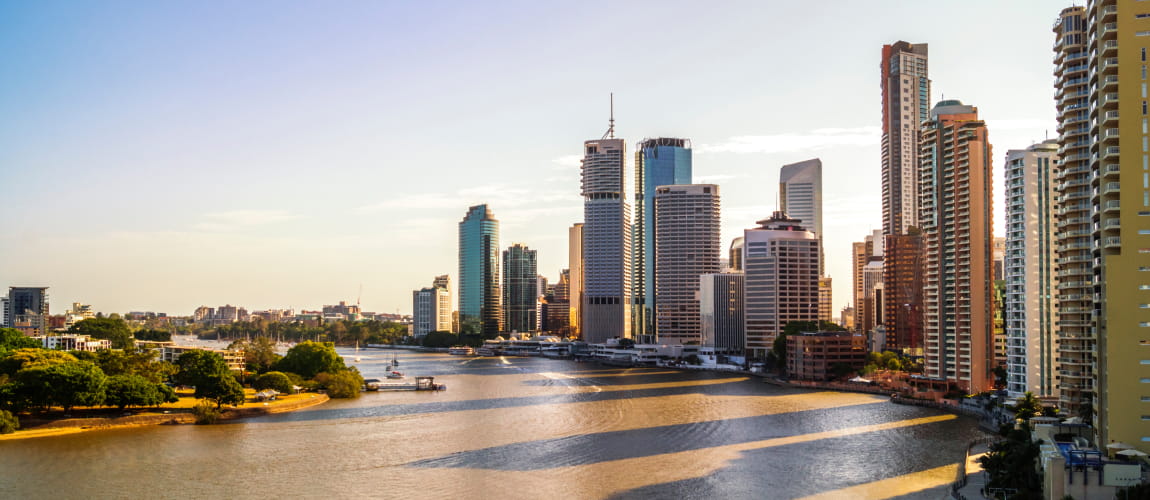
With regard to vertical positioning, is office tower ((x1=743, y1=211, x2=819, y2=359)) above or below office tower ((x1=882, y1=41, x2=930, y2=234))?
below

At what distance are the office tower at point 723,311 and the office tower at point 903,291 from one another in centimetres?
2232

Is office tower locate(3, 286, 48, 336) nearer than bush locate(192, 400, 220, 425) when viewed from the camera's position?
No

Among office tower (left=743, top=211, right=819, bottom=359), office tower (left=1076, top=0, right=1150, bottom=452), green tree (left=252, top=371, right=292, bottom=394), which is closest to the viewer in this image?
office tower (left=1076, top=0, right=1150, bottom=452)

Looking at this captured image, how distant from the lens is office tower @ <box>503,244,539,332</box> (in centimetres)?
18175

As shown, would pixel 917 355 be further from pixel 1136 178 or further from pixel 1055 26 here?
pixel 1136 178

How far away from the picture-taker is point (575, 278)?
18300 centimetres

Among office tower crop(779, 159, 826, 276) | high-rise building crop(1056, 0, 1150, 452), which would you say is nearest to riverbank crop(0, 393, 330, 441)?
high-rise building crop(1056, 0, 1150, 452)

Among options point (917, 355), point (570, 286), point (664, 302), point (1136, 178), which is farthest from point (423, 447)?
point (570, 286)

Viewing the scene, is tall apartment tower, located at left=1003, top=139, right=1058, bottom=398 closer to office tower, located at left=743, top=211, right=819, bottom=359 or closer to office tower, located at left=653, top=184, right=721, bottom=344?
office tower, located at left=743, top=211, right=819, bottom=359

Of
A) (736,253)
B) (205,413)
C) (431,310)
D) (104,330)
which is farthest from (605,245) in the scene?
(205,413)

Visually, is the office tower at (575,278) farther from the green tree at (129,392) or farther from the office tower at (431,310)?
the green tree at (129,392)

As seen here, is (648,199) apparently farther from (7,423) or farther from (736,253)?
(7,423)

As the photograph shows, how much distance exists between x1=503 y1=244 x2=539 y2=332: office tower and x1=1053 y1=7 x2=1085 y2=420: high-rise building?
147740 mm

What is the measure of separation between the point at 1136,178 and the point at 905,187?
99.2 meters
